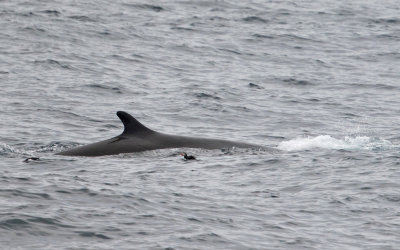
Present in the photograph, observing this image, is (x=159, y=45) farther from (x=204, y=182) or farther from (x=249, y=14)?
(x=204, y=182)

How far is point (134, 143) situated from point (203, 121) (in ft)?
20.9

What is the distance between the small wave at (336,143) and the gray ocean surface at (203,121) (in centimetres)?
5

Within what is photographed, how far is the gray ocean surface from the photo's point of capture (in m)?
15.1

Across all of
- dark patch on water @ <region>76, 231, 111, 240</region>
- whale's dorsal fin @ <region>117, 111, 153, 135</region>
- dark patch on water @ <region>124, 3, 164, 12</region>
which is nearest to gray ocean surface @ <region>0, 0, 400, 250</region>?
dark patch on water @ <region>76, 231, 111, 240</region>

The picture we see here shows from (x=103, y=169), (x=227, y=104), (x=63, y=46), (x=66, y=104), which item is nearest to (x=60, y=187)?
(x=103, y=169)

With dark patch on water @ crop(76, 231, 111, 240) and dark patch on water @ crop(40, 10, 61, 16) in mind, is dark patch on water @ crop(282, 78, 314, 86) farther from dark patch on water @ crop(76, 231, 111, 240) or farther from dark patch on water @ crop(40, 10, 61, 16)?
dark patch on water @ crop(76, 231, 111, 240)

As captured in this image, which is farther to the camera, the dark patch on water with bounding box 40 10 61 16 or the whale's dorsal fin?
the dark patch on water with bounding box 40 10 61 16

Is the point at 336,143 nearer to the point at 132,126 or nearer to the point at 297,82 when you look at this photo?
the point at 132,126

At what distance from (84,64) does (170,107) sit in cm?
727

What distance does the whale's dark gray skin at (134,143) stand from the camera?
793 inches

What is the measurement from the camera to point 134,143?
20.5 meters

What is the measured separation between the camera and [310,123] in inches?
1064

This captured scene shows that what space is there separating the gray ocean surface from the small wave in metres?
0.05

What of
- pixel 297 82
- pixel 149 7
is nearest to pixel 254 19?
pixel 149 7
